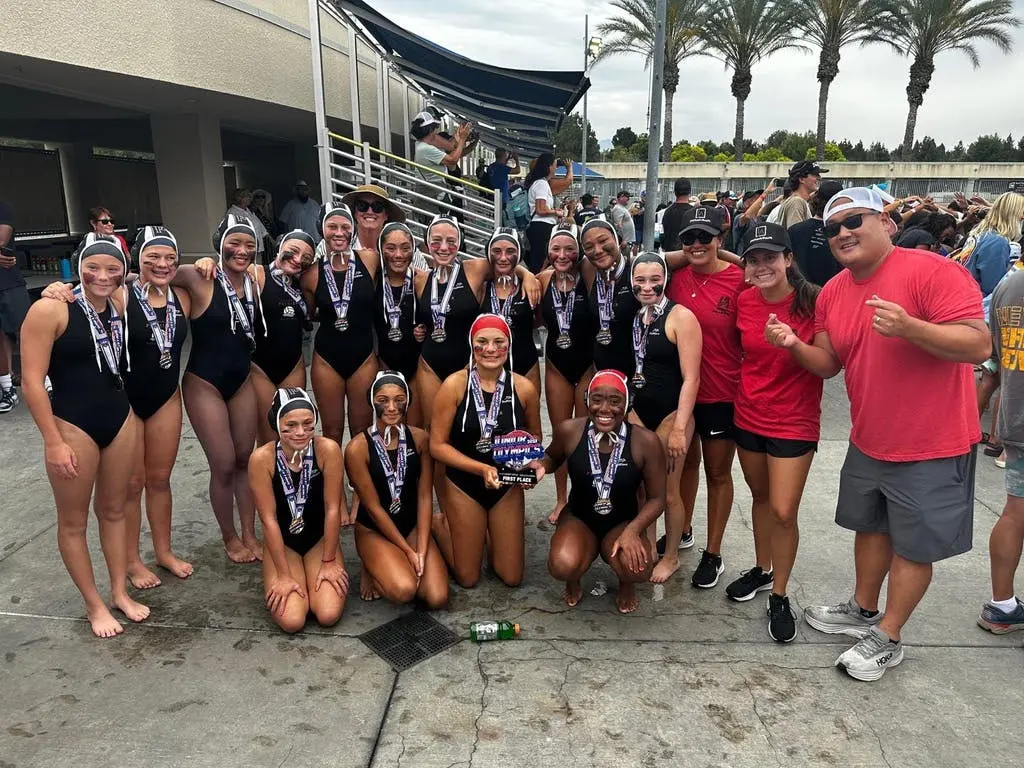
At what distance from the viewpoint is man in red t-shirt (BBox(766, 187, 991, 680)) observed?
2.79m

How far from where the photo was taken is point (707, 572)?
13.1 ft

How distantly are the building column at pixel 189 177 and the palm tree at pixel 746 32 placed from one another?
2347cm

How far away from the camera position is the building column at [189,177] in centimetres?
1072

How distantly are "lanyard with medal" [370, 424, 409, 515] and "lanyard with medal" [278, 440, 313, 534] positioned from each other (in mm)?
351

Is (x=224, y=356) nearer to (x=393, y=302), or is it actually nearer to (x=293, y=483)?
(x=293, y=483)

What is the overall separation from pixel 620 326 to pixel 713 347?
0.55 metres

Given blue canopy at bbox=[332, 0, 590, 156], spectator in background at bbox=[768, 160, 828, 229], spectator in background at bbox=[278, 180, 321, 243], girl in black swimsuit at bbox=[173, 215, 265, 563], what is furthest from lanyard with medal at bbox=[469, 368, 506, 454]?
spectator in background at bbox=[278, 180, 321, 243]

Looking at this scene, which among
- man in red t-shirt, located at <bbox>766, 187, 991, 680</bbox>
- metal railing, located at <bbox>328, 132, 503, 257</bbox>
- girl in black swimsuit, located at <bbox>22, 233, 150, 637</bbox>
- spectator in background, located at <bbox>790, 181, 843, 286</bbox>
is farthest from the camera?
metal railing, located at <bbox>328, 132, 503, 257</bbox>

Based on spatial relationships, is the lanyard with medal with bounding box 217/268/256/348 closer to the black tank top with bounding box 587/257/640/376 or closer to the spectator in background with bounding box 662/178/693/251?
the black tank top with bounding box 587/257/640/376

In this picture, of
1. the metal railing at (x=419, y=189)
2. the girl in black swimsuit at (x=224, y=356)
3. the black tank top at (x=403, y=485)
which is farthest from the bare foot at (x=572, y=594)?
the metal railing at (x=419, y=189)

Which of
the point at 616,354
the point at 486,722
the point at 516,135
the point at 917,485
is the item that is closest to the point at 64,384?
the point at 486,722

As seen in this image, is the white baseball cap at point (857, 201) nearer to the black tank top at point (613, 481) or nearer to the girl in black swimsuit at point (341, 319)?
the black tank top at point (613, 481)

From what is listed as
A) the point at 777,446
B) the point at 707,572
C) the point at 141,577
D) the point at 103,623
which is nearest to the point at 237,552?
the point at 141,577

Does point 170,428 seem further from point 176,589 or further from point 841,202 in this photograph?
point 841,202
